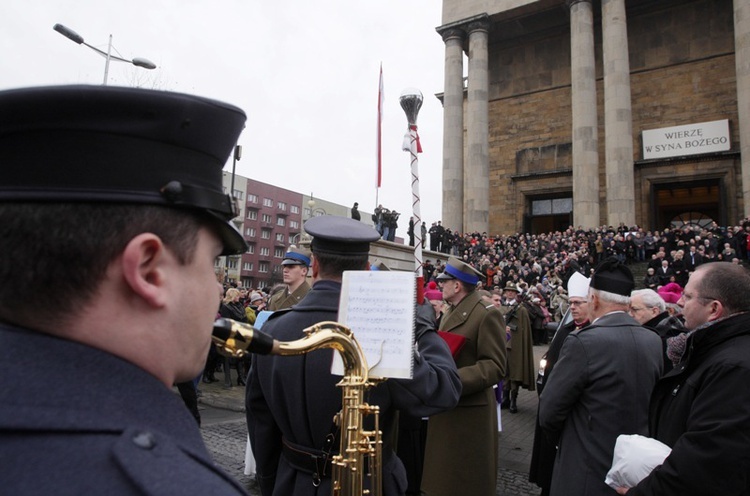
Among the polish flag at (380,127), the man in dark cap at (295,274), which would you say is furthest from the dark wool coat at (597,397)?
the polish flag at (380,127)

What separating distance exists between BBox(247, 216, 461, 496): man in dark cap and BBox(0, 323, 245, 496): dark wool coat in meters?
1.52

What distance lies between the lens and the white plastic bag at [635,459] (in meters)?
2.58

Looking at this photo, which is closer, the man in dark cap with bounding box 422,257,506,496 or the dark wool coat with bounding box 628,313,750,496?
the dark wool coat with bounding box 628,313,750,496

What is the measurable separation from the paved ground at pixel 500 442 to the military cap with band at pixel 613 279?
2678 mm

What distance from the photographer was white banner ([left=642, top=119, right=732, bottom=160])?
27.5 meters

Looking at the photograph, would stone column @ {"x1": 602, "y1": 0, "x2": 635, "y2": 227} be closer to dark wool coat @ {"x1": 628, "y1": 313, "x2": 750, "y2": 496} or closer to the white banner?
the white banner

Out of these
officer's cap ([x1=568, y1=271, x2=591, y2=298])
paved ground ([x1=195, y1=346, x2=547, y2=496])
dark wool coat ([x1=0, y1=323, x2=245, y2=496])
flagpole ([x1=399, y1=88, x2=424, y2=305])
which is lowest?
paved ground ([x1=195, y1=346, x2=547, y2=496])

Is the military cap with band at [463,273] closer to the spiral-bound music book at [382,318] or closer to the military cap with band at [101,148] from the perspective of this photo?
the spiral-bound music book at [382,318]

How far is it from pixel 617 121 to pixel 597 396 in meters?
27.6

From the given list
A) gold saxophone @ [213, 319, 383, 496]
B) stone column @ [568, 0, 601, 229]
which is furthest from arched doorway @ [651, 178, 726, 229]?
gold saxophone @ [213, 319, 383, 496]

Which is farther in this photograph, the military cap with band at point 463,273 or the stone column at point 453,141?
the stone column at point 453,141

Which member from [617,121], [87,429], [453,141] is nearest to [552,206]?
[617,121]

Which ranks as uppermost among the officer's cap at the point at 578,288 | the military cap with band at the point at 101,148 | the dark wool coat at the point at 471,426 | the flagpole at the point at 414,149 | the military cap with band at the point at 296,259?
the flagpole at the point at 414,149

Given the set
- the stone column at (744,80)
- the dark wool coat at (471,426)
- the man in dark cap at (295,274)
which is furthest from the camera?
the stone column at (744,80)
